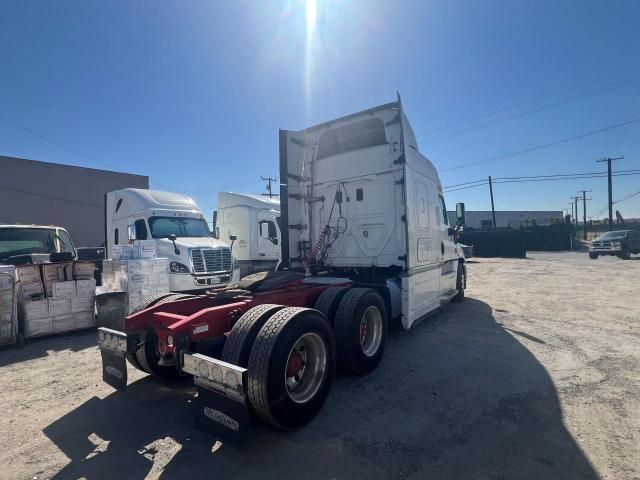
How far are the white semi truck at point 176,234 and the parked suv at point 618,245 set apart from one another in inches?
962

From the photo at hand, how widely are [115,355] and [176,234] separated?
20.1 feet

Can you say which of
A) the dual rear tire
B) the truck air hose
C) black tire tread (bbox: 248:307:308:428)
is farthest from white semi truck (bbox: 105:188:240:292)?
black tire tread (bbox: 248:307:308:428)

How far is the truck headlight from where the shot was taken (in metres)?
8.17

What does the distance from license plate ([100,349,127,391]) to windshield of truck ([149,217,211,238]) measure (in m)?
5.77

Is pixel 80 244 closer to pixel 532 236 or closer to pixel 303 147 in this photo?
pixel 303 147

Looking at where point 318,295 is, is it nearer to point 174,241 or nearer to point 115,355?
point 115,355

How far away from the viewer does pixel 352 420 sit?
3182 mm

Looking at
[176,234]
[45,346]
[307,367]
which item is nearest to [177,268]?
[176,234]

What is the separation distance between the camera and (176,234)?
9070 millimetres

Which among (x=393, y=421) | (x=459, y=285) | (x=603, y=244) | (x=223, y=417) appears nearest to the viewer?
(x=223, y=417)

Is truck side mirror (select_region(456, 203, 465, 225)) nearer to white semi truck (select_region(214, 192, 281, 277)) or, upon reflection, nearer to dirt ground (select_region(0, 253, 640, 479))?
dirt ground (select_region(0, 253, 640, 479))

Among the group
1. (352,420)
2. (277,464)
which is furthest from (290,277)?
(277,464)

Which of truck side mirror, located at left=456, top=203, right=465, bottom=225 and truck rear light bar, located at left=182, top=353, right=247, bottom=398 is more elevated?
truck side mirror, located at left=456, top=203, right=465, bottom=225

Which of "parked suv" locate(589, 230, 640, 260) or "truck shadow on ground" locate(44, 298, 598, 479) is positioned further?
"parked suv" locate(589, 230, 640, 260)
